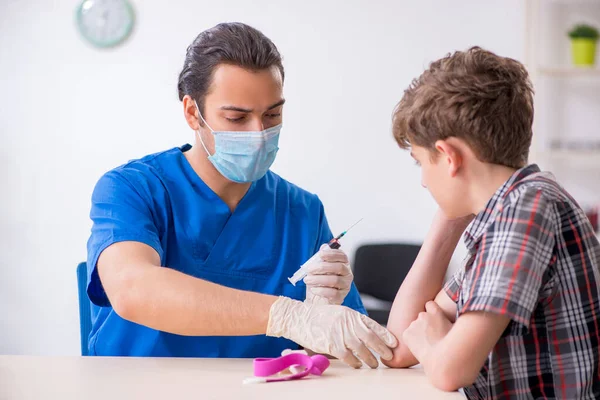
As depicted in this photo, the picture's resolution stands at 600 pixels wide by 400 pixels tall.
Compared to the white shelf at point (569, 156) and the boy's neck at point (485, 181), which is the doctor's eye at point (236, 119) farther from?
the white shelf at point (569, 156)

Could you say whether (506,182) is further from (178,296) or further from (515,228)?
(178,296)

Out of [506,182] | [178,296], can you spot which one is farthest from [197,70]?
[506,182]

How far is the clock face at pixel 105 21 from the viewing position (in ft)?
11.2

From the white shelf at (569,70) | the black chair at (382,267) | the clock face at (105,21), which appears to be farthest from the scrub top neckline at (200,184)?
the white shelf at (569,70)

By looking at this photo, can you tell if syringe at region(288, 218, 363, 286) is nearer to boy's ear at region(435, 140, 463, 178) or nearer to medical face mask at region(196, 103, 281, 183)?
medical face mask at region(196, 103, 281, 183)

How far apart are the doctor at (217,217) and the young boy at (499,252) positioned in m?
0.40

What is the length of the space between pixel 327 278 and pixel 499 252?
1.74ft

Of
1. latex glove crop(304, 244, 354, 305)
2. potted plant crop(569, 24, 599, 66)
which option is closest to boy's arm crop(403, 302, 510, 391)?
latex glove crop(304, 244, 354, 305)

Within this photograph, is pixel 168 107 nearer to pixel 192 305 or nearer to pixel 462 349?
pixel 192 305

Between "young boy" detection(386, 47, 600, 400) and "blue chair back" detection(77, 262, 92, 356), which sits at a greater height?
"young boy" detection(386, 47, 600, 400)

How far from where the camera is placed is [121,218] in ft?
4.60

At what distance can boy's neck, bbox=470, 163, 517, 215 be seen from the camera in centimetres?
112

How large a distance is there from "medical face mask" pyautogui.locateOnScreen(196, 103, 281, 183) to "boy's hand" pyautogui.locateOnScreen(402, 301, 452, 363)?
0.60 metres

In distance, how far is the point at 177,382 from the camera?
1065mm
